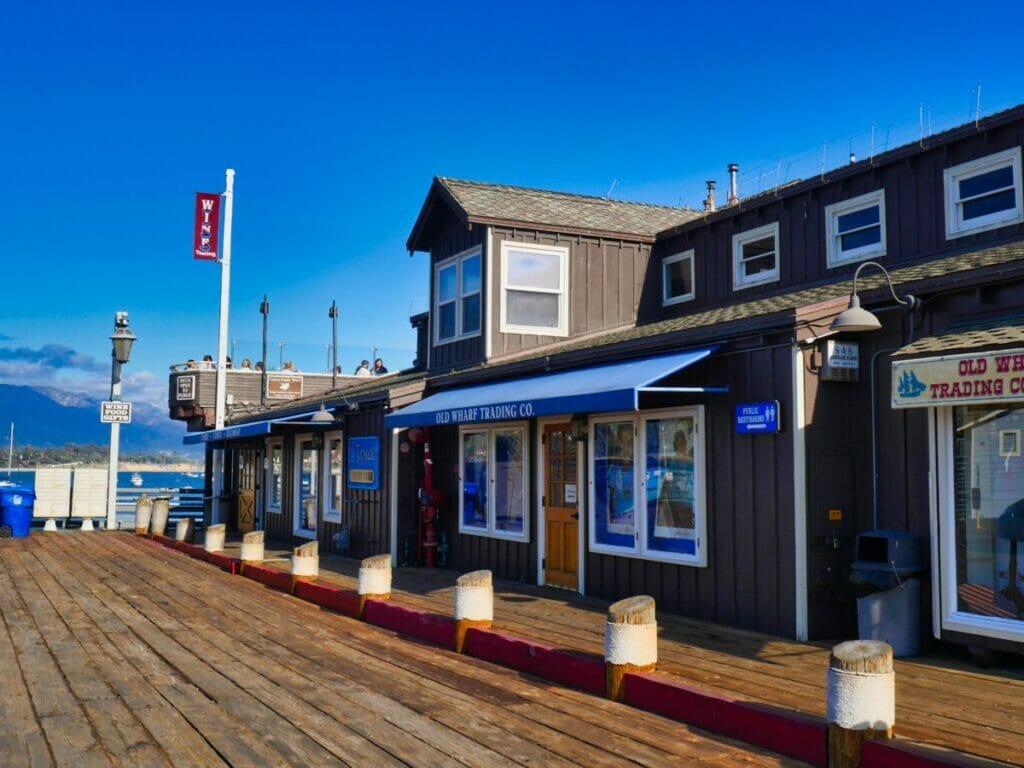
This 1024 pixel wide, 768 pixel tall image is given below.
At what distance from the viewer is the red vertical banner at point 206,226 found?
22.5 metres

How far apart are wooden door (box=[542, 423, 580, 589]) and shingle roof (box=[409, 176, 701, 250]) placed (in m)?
4.10

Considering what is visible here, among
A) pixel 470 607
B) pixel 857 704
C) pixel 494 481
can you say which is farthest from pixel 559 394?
pixel 857 704

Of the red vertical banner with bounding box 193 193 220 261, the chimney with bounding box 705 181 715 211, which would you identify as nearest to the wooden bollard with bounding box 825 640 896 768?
the chimney with bounding box 705 181 715 211

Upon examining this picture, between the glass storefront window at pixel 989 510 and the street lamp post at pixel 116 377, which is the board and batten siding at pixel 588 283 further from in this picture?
the street lamp post at pixel 116 377

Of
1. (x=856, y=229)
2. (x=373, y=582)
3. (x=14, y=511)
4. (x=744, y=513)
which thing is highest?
(x=856, y=229)

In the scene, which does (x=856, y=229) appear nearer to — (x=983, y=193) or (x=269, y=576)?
(x=983, y=193)

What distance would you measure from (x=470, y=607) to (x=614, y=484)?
2932mm

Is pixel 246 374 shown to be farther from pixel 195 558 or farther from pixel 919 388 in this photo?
pixel 919 388

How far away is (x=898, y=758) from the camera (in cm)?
499

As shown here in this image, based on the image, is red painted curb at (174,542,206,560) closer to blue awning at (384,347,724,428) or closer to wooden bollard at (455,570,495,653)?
blue awning at (384,347,724,428)

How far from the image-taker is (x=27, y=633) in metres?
9.73

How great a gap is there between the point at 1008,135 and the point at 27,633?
11427 mm

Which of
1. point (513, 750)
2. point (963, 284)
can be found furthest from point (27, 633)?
point (963, 284)

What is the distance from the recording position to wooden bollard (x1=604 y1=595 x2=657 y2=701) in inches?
273
